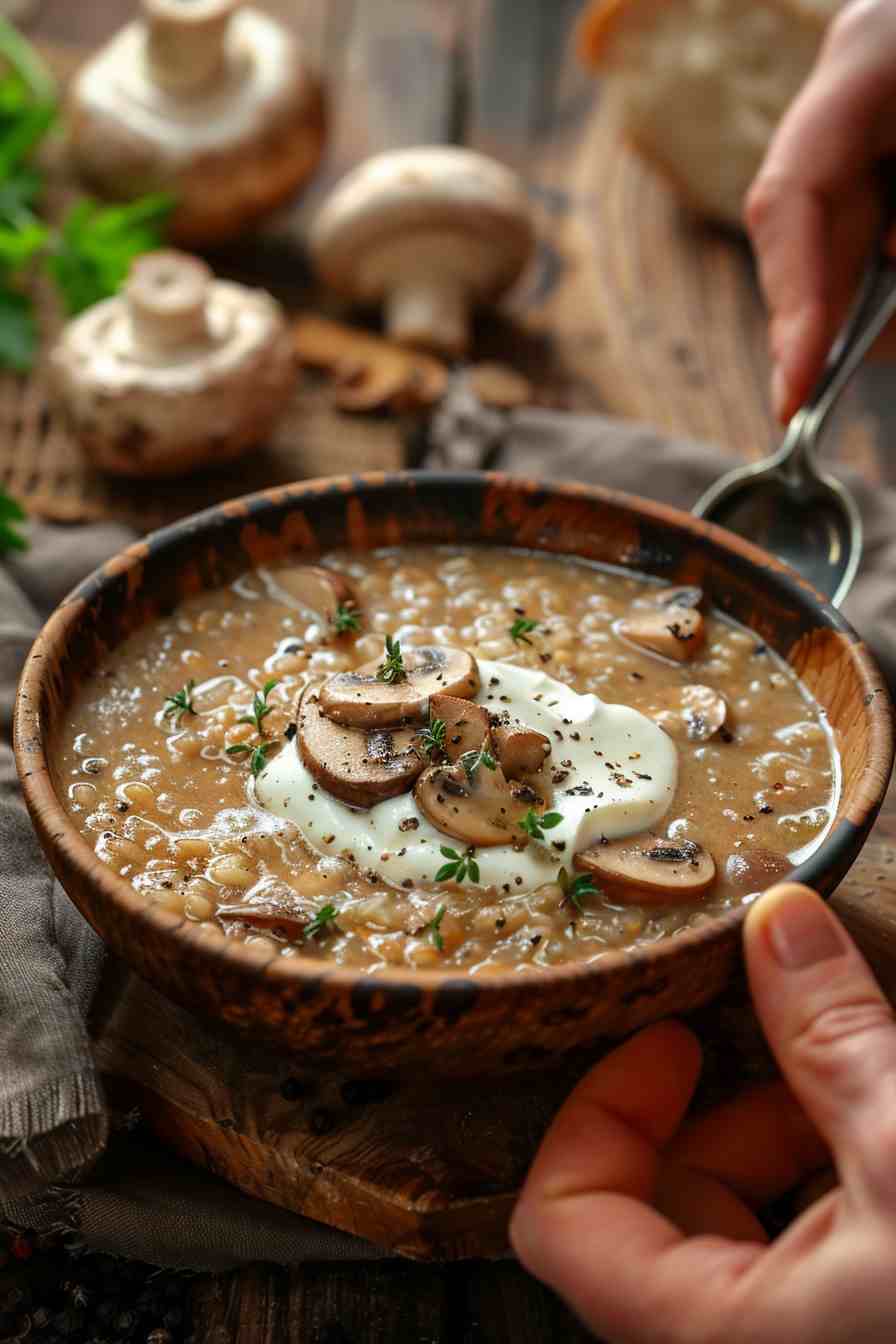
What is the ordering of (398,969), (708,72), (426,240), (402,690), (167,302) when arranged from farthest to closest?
(708,72) → (426,240) → (167,302) → (402,690) → (398,969)

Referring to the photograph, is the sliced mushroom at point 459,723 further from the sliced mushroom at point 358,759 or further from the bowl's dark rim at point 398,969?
the bowl's dark rim at point 398,969

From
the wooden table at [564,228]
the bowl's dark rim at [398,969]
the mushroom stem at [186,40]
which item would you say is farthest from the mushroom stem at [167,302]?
the bowl's dark rim at [398,969]

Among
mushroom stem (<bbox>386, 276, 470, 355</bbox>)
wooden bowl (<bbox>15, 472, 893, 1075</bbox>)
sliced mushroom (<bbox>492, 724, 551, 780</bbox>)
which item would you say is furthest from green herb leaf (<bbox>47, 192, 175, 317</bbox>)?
sliced mushroom (<bbox>492, 724, 551, 780</bbox>)

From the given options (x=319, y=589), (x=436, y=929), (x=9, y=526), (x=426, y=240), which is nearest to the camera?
(x=436, y=929)

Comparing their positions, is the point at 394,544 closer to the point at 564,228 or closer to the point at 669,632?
the point at 669,632

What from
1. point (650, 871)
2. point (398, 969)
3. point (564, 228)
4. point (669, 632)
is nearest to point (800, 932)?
point (650, 871)

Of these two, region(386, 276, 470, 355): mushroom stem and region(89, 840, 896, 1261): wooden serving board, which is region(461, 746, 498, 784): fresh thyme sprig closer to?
region(89, 840, 896, 1261): wooden serving board
